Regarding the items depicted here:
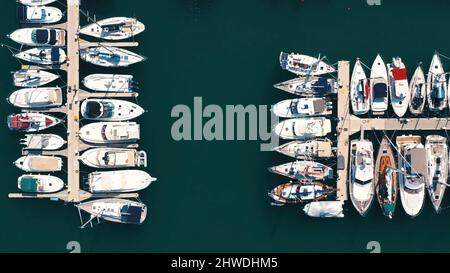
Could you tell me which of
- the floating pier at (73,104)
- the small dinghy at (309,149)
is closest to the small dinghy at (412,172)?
the small dinghy at (309,149)

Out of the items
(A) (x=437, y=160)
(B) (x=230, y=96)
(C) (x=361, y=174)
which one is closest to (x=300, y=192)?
(C) (x=361, y=174)

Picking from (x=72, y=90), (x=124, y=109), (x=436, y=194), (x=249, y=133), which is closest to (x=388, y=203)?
(x=436, y=194)

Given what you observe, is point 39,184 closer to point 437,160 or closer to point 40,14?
point 40,14

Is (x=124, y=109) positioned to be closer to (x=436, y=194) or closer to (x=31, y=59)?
(x=31, y=59)

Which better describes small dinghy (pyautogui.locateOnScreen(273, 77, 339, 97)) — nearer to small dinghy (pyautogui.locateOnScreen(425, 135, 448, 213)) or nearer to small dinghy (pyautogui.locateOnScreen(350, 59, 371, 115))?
small dinghy (pyautogui.locateOnScreen(350, 59, 371, 115))

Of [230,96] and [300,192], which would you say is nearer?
[300,192]

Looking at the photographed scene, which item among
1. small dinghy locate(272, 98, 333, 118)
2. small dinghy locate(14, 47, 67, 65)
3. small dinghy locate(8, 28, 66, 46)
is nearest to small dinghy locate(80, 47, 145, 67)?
small dinghy locate(14, 47, 67, 65)
